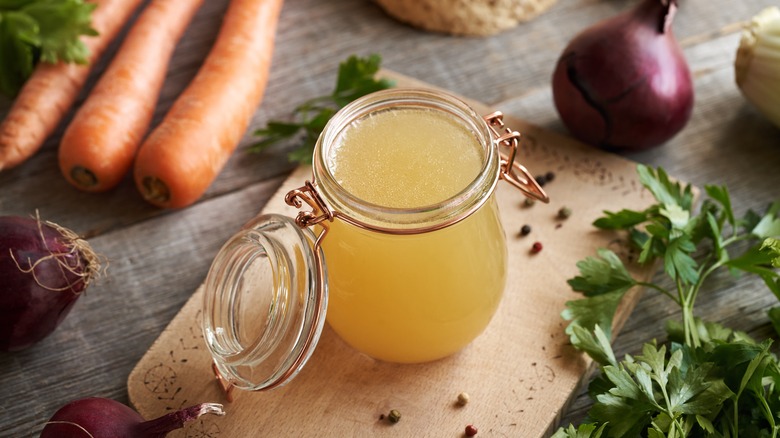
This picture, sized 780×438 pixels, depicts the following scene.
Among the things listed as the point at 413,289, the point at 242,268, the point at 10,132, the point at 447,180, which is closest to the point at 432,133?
the point at 447,180

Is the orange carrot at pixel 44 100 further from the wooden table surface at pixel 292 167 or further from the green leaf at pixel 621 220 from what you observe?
the green leaf at pixel 621 220

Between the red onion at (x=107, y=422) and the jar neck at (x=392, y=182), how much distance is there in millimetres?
370

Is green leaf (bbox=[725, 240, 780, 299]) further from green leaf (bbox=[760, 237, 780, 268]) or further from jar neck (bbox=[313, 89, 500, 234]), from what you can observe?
jar neck (bbox=[313, 89, 500, 234])

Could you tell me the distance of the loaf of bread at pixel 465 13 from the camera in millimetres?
2066

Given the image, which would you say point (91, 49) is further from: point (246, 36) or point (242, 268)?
point (242, 268)

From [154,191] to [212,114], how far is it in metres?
0.21

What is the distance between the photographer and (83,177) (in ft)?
5.76

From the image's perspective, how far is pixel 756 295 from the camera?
1.60 meters

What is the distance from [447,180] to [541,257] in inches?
18.1

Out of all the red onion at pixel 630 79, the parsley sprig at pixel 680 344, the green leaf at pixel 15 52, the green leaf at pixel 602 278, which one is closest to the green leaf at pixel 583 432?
the parsley sprig at pixel 680 344

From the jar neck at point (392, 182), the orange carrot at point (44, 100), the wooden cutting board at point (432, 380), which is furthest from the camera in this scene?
the orange carrot at point (44, 100)

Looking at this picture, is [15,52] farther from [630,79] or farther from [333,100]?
[630,79]

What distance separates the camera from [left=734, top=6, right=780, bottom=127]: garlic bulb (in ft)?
5.81

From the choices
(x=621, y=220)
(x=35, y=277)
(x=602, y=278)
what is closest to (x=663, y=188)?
(x=621, y=220)
